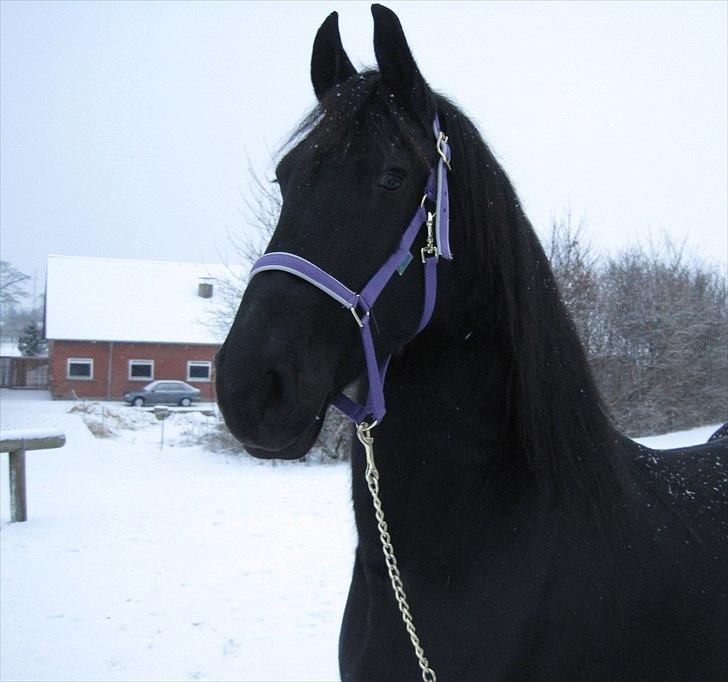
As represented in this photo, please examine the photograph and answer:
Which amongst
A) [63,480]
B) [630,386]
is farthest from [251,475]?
[630,386]

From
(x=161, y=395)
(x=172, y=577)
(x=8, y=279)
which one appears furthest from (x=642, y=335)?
(x=8, y=279)

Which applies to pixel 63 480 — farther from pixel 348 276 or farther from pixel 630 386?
pixel 630 386

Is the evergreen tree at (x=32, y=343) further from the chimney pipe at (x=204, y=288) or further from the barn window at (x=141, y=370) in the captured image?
the chimney pipe at (x=204, y=288)

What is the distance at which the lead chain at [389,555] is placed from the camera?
1707 mm

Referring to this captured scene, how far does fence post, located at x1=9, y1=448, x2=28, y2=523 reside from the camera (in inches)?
315

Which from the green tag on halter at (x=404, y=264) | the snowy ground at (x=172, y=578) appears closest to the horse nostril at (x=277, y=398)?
the green tag on halter at (x=404, y=264)

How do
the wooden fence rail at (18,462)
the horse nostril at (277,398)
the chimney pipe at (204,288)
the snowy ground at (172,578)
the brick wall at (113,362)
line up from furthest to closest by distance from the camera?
1. the chimney pipe at (204,288)
2. the brick wall at (113,362)
3. the wooden fence rail at (18,462)
4. the snowy ground at (172,578)
5. the horse nostril at (277,398)

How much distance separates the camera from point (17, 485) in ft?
26.4

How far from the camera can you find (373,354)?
1653 mm

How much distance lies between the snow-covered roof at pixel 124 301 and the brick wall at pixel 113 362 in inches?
23.6

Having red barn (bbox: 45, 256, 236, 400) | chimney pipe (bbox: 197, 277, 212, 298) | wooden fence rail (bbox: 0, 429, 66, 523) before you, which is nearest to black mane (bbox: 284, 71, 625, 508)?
wooden fence rail (bbox: 0, 429, 66, 523)

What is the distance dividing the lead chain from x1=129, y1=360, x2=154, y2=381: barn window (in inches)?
1368

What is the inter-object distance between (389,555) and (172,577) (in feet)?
17.5

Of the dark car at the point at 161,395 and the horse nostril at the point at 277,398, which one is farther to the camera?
the dark car at the point at 161,395
